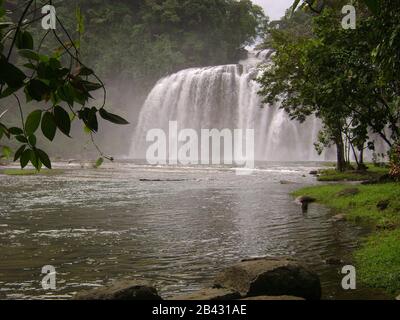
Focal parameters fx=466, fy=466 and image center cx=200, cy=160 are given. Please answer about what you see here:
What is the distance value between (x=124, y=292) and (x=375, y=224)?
8204mm

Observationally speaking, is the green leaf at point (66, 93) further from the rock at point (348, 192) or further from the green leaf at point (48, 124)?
the rock at point (348, 192)

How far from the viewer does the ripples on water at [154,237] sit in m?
7.94

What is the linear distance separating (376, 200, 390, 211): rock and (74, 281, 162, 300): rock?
931 centimetres

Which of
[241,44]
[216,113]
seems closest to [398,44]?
[216,113]

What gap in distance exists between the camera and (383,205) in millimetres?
13633

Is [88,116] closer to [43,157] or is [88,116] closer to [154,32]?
[43,157]

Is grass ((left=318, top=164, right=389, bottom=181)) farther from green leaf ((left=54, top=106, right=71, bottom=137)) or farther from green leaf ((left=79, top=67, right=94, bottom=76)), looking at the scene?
green leaf ((left=54, top=106, right=71, bottom=137))

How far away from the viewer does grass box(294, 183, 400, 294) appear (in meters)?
7.52

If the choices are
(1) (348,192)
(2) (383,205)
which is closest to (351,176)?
(1) (348,192)

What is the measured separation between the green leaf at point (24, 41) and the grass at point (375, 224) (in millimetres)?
6604

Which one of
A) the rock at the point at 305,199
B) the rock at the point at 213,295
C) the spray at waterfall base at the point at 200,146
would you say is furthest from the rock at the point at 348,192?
the spray at waterfall base at the point at 200,146

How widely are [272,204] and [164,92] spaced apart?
41541 millimetres

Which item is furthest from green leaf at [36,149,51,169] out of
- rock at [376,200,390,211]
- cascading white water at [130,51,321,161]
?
cascading white water at [130,51,321,161]
